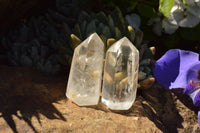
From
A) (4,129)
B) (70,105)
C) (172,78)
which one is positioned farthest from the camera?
(172,78)

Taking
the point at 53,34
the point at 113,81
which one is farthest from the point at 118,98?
the point at 53,34

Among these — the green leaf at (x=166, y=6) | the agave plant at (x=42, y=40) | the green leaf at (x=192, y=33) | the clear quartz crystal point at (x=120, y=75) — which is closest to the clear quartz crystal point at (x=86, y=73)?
the clear quartz crystal point at (x=120, y=75)

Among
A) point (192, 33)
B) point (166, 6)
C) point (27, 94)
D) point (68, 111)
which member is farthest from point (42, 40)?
point (192, 33)

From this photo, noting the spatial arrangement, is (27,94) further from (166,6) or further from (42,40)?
(166,6)

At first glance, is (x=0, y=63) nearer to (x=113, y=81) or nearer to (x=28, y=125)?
(x=28, y=125)

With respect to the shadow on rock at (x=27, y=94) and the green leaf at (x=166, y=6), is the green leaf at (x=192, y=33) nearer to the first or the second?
the green leaf at (x=166, y=6)

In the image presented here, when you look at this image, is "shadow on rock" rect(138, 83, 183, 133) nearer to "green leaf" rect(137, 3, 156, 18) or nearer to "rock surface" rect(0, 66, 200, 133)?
"rock surface" rect(0, 66, 200, 133)
